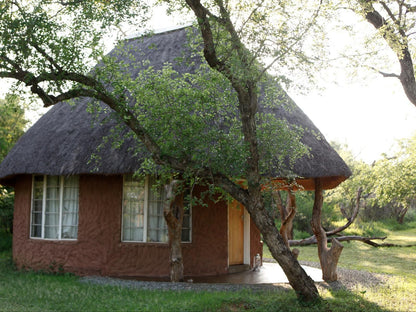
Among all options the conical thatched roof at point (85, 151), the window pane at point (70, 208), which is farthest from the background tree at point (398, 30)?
the window pane at point (70, 208)

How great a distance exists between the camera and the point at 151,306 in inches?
255

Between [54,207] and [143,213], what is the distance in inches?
84.5

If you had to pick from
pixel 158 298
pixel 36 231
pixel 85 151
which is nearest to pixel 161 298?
pixel 158 298

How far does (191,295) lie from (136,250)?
259cm

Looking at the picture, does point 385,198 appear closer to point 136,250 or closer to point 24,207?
point 136,250

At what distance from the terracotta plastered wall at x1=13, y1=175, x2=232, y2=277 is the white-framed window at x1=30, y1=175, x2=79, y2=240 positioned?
23 centimetres

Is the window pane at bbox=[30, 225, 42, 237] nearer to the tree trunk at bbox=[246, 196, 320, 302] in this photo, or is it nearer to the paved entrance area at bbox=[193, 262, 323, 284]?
the paved entrance area at bbox=[193, 262, 323, 284]

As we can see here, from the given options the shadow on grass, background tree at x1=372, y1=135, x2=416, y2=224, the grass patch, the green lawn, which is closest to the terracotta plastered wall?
the green lawn

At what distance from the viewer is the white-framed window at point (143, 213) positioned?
9.62 metres

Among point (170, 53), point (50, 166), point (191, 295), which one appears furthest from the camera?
point (170, 53)

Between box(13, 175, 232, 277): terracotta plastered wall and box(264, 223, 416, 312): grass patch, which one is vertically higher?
box(13, 175, 232, 277): terracotta plastered wall

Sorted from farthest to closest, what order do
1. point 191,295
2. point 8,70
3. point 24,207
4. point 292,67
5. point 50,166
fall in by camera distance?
point 24,207, point 50,166, point 191,295, point 8,70, point 292,67

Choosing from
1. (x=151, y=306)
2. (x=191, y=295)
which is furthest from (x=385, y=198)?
(x=151, y=306)

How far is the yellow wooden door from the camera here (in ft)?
34.8
